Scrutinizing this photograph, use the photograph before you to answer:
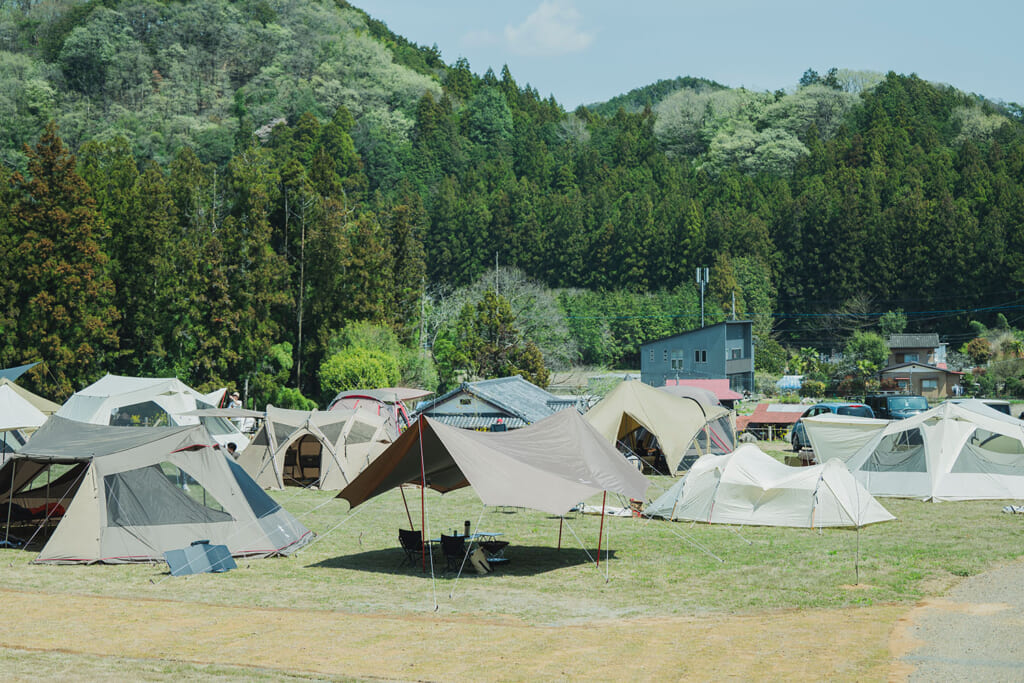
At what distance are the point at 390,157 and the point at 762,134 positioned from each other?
40.9 m

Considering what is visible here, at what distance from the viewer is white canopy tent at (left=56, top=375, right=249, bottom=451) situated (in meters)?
28.7

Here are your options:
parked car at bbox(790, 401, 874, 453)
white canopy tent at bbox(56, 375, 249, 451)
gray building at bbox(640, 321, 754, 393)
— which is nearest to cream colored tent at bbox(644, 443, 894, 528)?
parked car at bbox(790, 401, 874, 453)

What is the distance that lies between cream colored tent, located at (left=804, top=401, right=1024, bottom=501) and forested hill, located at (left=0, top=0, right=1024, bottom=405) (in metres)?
26.0

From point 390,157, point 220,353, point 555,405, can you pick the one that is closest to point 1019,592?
point 555,405

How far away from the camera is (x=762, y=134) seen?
361 ft

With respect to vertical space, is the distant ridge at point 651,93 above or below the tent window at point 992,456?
above

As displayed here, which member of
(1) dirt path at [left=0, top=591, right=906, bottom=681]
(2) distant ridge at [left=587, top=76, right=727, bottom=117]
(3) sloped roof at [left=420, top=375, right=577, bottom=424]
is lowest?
(1) dirt path at [left=0, top=591, right=906, bottom=681]

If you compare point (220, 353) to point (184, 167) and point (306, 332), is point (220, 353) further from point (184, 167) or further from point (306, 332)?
point (184, 167)

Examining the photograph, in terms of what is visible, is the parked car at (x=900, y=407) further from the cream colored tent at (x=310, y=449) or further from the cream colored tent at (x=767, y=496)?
the cream colored tent at (x=310, y=449)

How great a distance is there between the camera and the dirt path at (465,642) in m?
8.18

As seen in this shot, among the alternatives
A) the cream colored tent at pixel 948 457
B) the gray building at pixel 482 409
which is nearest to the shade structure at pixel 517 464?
the cream colored tent at pixel 948 457

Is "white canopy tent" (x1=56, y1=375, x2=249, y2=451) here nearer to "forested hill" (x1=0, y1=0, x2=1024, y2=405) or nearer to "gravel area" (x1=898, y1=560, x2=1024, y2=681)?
"forested hill" (x1=0, y1=0, x2=1024, y2=405)

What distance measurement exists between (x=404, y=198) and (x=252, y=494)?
79936 mm

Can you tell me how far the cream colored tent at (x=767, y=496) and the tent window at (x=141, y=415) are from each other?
18.6 metres
